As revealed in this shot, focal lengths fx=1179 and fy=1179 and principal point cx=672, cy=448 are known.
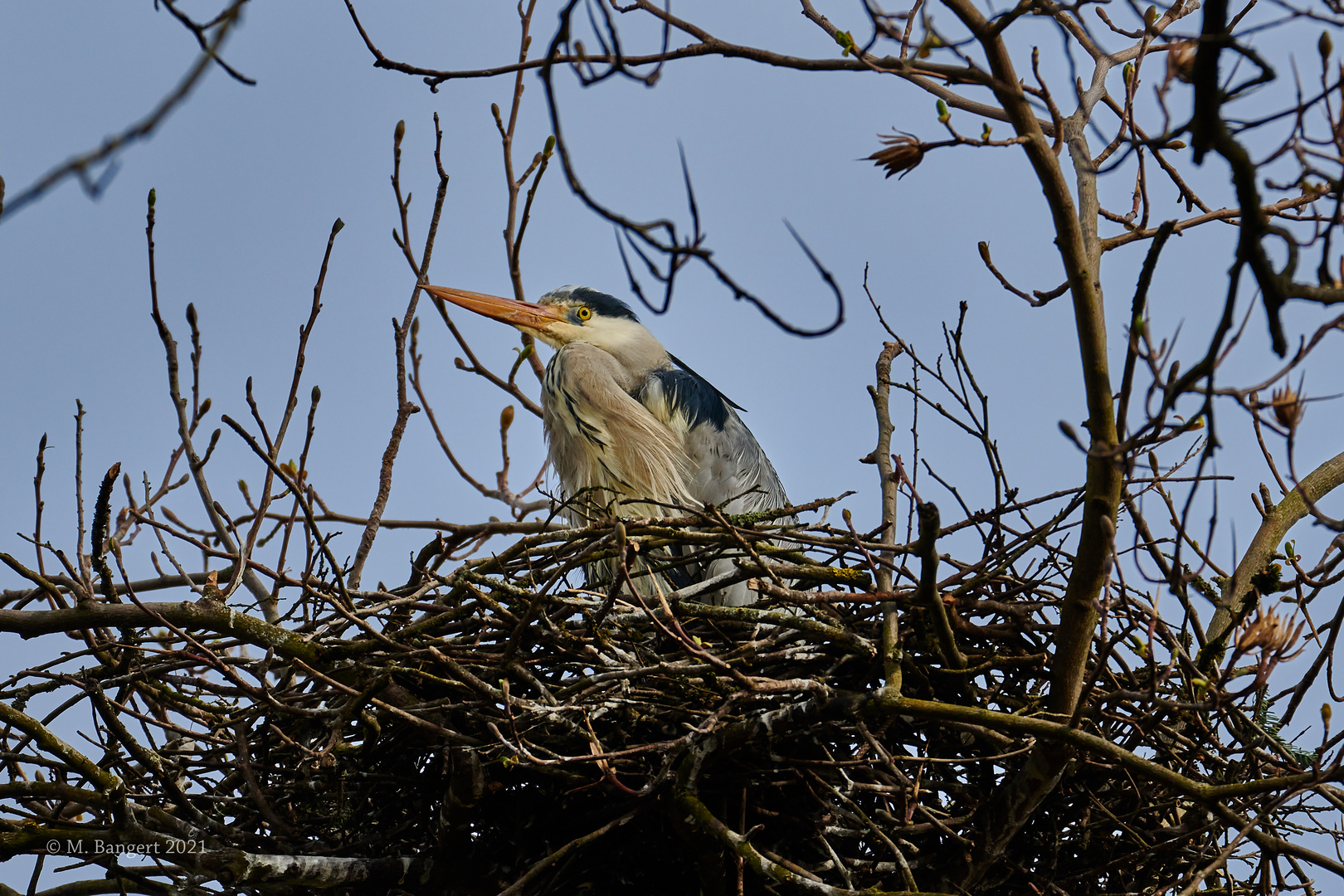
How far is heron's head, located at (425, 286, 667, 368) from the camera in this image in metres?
4.16

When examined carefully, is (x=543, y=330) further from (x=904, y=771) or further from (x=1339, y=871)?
(x=1339, y=871)

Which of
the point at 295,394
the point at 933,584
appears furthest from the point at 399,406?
the point at 933,584

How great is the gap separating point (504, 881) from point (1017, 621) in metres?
1.19

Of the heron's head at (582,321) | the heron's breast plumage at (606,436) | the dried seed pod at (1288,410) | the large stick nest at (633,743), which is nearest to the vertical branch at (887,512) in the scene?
the large stick nest at (633,743)

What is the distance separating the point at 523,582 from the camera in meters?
2.61

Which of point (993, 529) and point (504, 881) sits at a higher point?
point (993, 529)

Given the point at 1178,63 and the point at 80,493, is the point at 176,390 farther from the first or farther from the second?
the point at 1178,63

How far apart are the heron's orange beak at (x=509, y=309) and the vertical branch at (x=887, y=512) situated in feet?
6.06

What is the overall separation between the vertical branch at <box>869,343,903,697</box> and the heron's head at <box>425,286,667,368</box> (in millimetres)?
1712

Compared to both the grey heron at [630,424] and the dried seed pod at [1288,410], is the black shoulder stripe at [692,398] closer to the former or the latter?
the grey heron at [630,424]

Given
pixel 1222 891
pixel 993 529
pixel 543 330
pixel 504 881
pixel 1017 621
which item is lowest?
pixel 504 881

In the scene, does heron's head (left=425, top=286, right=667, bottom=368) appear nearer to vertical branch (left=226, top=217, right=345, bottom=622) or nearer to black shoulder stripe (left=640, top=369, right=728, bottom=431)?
black shoulder stripe (left=640, top=369, right=728, bottom=431)

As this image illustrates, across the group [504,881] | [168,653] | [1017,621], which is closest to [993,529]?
[1017,621]
